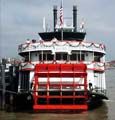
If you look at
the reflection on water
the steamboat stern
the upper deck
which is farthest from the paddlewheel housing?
the upper deck

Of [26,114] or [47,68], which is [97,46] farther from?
[26,114]

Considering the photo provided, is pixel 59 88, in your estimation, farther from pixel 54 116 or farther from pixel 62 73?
pixel 54 116

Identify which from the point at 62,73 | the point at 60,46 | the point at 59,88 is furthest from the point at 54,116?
the point at 60,46

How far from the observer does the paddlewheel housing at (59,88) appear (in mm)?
25109

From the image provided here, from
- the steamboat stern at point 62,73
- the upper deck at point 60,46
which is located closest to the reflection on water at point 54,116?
the steamboat stern at point 62,73

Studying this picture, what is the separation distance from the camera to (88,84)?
2694 centimetres

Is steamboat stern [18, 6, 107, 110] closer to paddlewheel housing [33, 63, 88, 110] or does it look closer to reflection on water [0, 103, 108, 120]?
paddlewheel housing [33, 63, 88, 110]

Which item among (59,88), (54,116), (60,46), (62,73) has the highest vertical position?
(60,46)

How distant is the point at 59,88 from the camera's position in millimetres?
25844

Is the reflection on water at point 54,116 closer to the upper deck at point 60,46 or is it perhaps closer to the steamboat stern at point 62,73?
the steamboat stern at point 62,73

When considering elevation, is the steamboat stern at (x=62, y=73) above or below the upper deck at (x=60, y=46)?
below

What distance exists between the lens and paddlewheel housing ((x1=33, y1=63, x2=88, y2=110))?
2511 centimetres

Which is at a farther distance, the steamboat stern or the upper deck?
the upper deck

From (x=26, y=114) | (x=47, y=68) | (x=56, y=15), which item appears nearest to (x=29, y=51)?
(x=47, y=68)
